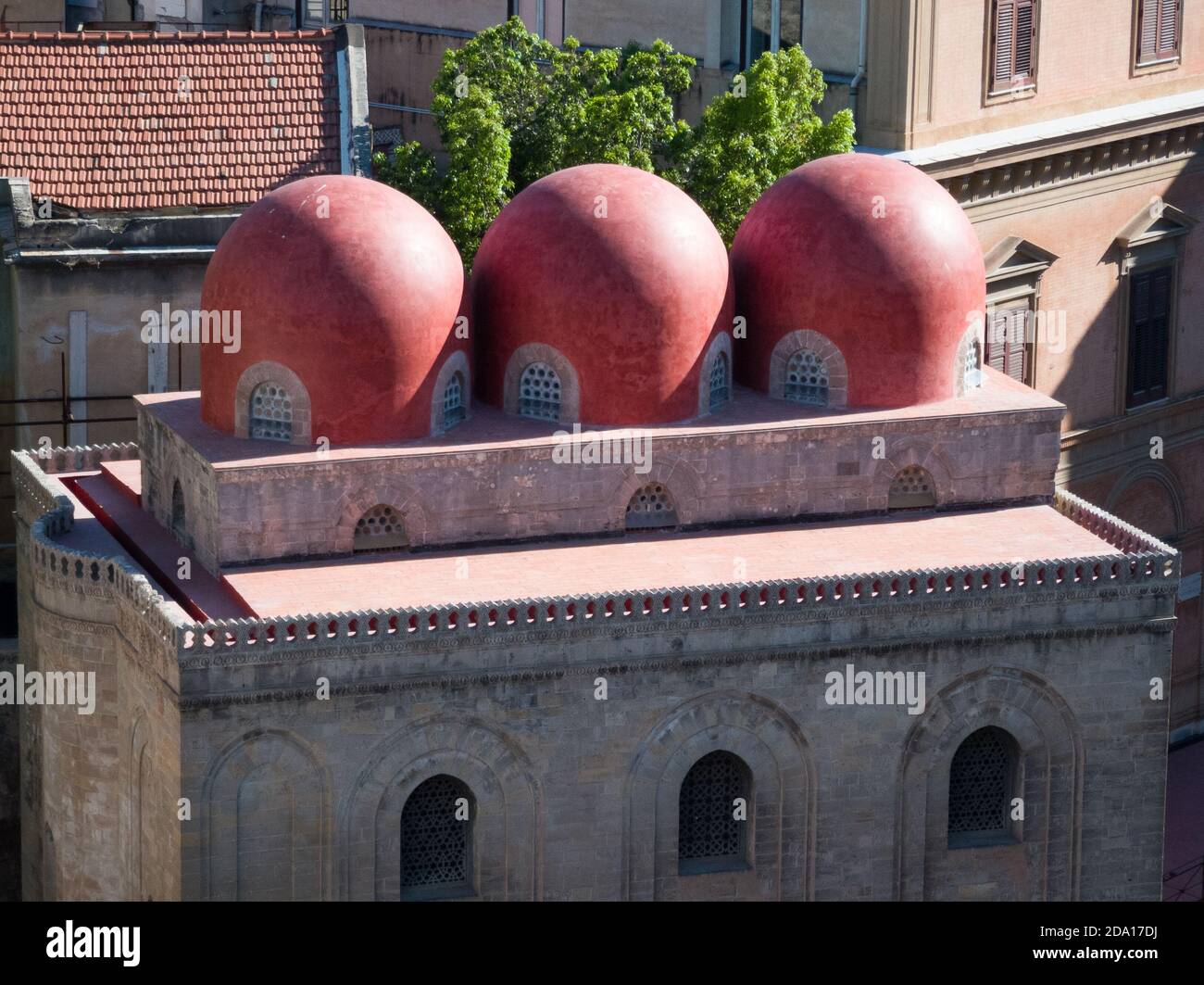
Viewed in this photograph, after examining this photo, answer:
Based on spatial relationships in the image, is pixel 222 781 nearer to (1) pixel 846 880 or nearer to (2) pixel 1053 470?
(1) pixel 846 880

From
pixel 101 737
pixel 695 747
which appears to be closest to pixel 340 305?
pixel 101 737

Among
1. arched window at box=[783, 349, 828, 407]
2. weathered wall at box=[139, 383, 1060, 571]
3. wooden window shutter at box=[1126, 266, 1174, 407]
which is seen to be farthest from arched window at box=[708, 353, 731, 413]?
wooden window shutter at box=[1126, 266, 1174, 407]

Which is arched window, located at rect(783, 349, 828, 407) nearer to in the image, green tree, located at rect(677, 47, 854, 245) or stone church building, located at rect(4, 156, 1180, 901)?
stone church building, located at rect(4, 156, 1180, 901)

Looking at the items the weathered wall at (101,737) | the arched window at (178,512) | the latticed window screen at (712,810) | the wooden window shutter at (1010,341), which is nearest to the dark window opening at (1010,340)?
the wooden window shutter at (1010,341)

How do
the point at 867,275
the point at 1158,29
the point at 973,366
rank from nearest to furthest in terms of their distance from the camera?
the point at 867,275 → the point at 973,366 → the point at 1158,29

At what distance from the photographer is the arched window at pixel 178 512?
4288 centimetres

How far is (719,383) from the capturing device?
4425 cm

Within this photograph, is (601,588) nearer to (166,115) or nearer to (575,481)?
(575,481)

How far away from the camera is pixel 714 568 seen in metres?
42.1

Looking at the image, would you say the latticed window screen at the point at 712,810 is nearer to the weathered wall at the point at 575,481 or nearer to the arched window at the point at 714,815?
the arched window at the point at 714,815

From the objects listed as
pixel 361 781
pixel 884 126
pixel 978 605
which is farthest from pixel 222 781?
pixel 884 126

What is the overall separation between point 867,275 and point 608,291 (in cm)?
392

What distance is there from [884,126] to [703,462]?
472 inches

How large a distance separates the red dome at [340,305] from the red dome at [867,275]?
16.3 feet
